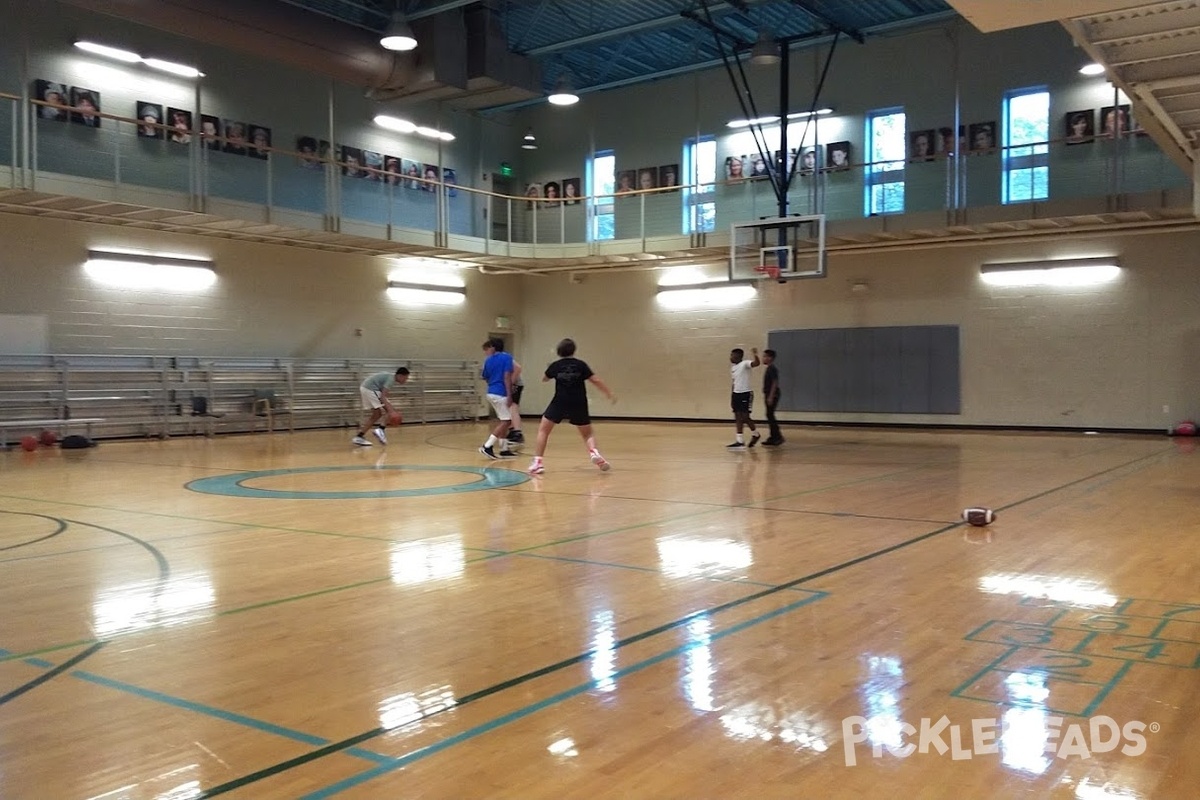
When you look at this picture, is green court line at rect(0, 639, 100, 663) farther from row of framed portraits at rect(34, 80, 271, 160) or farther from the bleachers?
the bleachers

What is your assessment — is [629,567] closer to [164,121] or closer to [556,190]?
[164,121]

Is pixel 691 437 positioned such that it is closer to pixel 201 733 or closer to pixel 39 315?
pixel 39 315

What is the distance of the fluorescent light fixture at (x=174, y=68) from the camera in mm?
19641

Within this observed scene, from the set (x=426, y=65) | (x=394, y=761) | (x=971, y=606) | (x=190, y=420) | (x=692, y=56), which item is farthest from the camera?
(x=692, y=56)

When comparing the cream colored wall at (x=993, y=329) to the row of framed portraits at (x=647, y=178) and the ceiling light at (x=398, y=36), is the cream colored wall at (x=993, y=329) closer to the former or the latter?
the row of framed portraits at (x=647, y=178)

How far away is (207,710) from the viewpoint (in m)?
3.81

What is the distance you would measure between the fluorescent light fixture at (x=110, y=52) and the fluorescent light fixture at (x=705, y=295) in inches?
536

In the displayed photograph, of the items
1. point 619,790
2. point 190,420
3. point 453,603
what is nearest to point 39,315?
point 190,420

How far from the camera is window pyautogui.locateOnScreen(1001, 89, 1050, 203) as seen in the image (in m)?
20.1

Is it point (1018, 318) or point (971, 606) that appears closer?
point (971, 606)

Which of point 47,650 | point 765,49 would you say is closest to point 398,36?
point 765,49

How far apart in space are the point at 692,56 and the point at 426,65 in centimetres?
750

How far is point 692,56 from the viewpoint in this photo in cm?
2514

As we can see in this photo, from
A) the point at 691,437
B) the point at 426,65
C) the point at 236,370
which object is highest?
the point at 426,65
